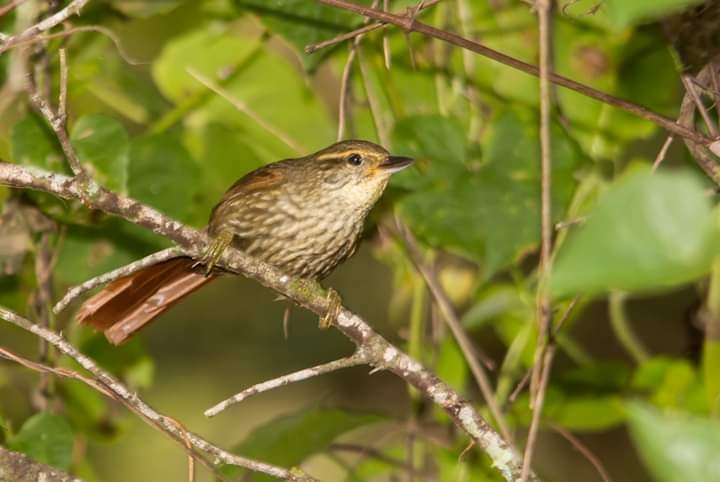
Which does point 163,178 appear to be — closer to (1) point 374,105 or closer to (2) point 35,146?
(2) point 35,146

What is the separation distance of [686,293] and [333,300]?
283 centimetres

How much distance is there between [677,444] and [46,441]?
6.80 ft

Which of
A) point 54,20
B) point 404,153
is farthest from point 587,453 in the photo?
point 54,20

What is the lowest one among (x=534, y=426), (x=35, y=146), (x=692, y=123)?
(x=534, y=426)

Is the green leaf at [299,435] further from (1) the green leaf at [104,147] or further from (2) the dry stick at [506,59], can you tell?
(2) the dry stick at [506,59]

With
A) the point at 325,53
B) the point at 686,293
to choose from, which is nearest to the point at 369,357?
the point at 325,53

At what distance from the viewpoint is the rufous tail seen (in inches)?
115

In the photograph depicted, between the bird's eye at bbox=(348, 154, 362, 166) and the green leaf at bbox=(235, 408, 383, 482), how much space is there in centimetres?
68

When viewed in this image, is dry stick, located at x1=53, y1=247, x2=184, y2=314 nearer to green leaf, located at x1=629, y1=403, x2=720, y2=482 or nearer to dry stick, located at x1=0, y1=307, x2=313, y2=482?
dry stick, located at x1=0, y1=307, x2=313, y2=482

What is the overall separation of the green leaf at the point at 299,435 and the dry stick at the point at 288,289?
76cm

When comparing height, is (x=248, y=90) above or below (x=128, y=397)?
above

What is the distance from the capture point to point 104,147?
308cm

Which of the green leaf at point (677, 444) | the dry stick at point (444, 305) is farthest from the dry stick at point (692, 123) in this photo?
the green leaf at point (677, 444)

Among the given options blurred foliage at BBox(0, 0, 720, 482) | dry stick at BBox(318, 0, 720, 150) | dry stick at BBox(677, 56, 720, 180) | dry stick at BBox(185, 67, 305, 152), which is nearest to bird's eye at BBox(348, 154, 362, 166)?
blurred foliage at BBox(0, 0, 720, 482)
